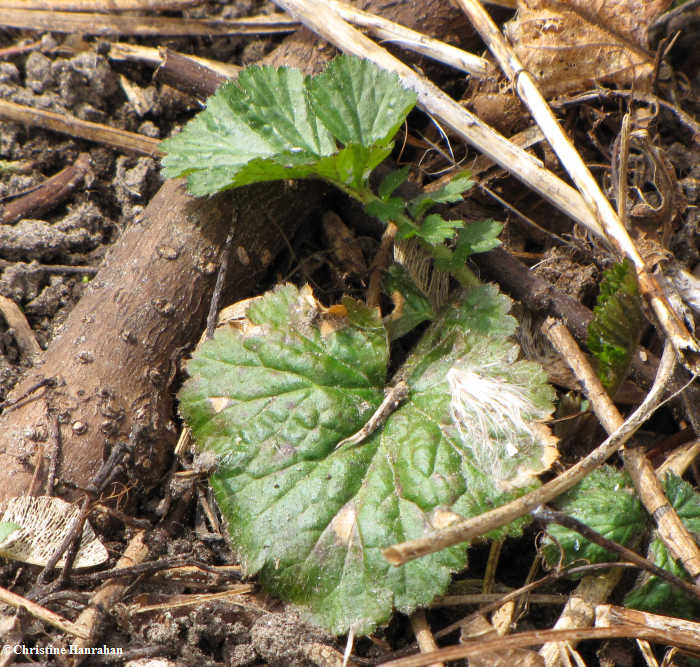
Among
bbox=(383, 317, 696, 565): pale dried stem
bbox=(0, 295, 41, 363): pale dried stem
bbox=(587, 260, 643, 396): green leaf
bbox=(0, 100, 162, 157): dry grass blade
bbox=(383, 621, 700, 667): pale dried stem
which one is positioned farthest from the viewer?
bbox=(0, 100, 162, 157): dry grass blade

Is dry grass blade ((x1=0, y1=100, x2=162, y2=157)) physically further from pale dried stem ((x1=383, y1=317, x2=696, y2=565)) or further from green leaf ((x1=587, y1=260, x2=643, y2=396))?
pale dried stem ((x1=383, y1=317, x2=696, y2=565))

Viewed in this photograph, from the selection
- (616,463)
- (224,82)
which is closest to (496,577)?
(616,463)

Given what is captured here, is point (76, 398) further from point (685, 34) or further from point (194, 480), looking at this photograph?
point (685, 34)

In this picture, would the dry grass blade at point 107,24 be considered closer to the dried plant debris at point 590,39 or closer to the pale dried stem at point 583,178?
the pale dried stem at point 583,178

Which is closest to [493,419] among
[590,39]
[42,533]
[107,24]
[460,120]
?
[460,120]

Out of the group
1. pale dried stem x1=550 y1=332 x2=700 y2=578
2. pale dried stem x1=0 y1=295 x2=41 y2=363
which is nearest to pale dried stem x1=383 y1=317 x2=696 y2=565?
pale dried stem x1=550 y1=332 x2=700 y2=578

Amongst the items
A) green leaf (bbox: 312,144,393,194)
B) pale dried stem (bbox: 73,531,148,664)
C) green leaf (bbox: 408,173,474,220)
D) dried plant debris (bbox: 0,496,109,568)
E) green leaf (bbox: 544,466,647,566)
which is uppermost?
green leaf (bbox: 312,144,393,194)

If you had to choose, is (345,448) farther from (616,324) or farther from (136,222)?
(136,222)

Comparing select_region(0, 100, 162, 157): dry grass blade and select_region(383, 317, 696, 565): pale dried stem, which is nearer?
select_region(383, 317, 696, 565): pale dried stem
